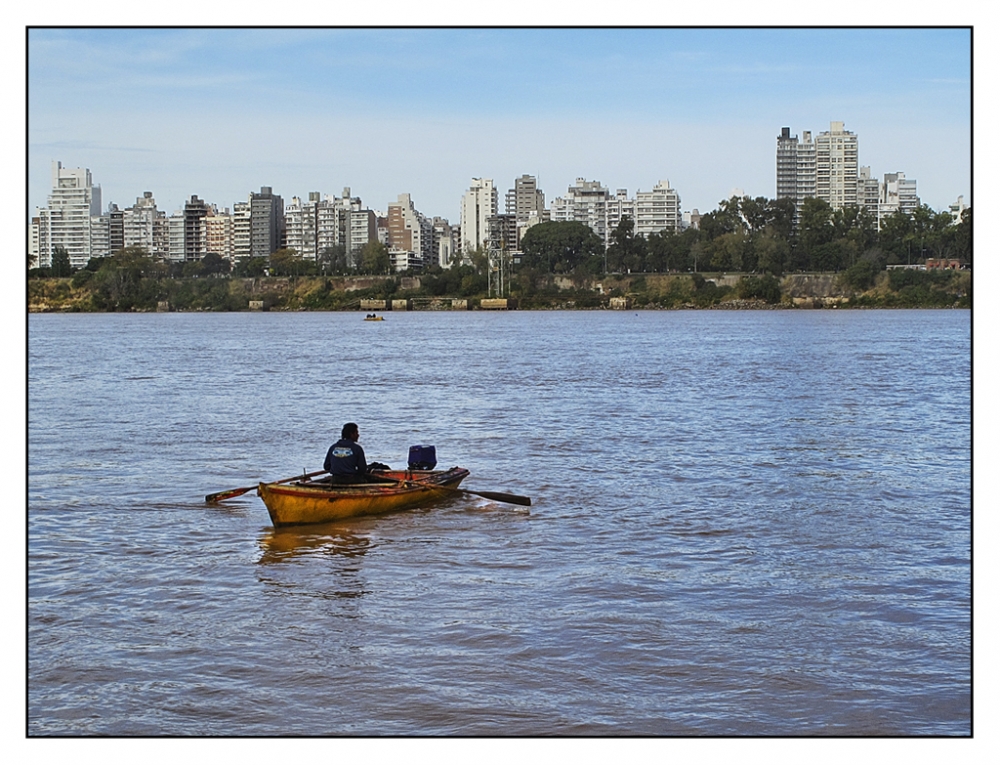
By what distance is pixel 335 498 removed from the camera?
1513 centimetres

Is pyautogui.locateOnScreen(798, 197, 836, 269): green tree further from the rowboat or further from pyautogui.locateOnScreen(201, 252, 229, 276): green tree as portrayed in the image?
the rowboat

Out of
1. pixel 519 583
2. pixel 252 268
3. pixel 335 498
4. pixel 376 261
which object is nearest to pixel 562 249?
pixel 376 261

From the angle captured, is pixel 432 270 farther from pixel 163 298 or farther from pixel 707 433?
pixel 707 433

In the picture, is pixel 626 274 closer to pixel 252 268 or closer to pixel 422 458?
pixel 252 268

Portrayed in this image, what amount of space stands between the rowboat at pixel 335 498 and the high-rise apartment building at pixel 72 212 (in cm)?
14093

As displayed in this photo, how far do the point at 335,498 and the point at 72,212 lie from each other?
160 meters

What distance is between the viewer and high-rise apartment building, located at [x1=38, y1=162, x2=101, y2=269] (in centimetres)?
15473

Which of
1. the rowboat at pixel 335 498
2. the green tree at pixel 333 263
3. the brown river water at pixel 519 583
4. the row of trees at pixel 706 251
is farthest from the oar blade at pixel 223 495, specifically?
the green tree at pixel 333 263

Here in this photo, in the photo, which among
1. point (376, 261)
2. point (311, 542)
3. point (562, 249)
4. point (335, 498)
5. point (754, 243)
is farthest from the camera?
point (562, 249)

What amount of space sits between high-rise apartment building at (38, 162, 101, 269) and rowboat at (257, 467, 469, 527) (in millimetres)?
140926

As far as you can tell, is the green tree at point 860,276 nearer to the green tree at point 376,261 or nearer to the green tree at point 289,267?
the green tree at point 376,261

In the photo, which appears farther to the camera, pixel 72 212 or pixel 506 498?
pixel 72 212

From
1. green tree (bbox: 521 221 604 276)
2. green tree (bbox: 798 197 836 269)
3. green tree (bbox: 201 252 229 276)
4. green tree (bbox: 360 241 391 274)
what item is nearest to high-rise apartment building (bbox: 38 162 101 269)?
green tree (bbox: 201 252 229 276)

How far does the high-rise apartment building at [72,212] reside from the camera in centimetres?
15473
